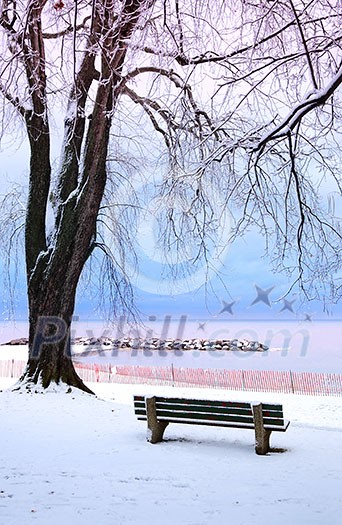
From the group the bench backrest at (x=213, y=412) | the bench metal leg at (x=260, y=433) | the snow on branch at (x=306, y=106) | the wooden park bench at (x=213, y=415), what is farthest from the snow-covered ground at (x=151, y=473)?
the snow on branch at (x=306, y=106)

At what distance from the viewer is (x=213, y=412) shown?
681cm

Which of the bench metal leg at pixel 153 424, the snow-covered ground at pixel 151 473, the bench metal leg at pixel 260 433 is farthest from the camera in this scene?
the bench metal leg at pixel 153 424

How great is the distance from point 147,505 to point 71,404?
5331 millimetres

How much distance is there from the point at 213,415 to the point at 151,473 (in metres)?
1.50

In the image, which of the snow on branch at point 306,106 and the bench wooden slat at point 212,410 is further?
the bench wooden slat at point 212,410

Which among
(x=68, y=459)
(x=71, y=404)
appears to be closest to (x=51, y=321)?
(x=71, y=404)

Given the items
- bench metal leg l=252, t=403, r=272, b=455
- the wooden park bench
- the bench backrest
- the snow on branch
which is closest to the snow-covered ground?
bench metal leg l=252, t=403, r=272, b=455

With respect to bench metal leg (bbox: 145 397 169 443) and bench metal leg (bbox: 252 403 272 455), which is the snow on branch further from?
bench metal leg (bbox: 145 397 169 443)

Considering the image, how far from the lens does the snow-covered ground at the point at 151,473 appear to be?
13.9 feet

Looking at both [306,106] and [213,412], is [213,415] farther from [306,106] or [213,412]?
[306,106]

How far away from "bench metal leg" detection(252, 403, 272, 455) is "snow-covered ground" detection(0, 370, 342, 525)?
0.37ft

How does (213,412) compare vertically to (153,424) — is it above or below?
above

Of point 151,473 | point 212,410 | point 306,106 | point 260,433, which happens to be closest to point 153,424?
point 212,410

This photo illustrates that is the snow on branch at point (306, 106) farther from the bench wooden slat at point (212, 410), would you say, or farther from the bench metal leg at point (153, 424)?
the bench metal leg at point (153, 424)
